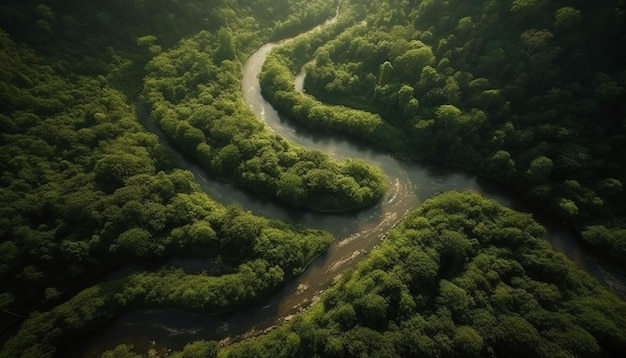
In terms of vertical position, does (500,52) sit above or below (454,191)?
above

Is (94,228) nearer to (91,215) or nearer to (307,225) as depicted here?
(91,215)

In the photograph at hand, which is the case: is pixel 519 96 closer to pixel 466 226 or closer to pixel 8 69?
pixel 466 226

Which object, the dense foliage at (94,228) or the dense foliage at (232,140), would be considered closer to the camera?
the dense foliage at (94,228)

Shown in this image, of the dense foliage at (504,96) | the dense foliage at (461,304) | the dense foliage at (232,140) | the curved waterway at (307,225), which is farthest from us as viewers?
the dense foliage at (232,140)

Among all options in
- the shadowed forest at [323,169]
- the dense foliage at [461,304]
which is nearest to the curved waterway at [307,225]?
the shadowed forest at [323,169]

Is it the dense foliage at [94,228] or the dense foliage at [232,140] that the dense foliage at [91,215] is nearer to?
the dense foliage at [94,228]

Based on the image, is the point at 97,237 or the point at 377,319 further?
the point at 97,237

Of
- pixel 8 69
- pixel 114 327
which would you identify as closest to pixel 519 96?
pixel 114 327
